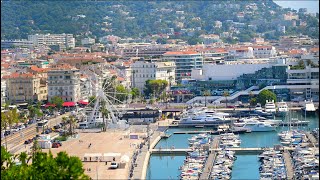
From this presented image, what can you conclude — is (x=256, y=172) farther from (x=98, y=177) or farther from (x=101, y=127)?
(x=101, y=127)

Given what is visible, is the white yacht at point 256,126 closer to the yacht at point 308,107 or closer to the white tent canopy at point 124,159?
the yacht at point 308,107

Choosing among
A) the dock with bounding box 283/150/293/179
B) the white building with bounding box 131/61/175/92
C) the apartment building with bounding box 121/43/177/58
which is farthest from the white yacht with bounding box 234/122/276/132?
the apartment building with bounding box 121/43/177/58

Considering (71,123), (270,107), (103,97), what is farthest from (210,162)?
(270,107)

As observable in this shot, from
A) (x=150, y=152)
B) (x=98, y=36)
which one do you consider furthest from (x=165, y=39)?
(x=150, y=152)

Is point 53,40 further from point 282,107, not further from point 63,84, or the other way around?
point 282,107

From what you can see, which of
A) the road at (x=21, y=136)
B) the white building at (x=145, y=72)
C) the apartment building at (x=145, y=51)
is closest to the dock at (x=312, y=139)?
the road at (x=21, y=136)
